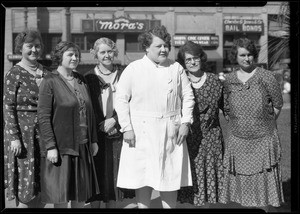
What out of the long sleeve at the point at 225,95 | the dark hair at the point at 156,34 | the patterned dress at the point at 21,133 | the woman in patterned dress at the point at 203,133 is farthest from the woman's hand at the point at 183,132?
the patterned dress at the point at 21,133

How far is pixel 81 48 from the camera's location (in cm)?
484

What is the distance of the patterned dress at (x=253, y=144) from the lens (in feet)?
15.4

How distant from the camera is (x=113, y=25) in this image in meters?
4.89

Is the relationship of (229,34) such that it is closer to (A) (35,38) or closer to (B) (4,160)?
(A) (35,38)

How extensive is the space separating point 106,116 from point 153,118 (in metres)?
0.55

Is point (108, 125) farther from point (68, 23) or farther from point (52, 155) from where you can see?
point (68, 23)

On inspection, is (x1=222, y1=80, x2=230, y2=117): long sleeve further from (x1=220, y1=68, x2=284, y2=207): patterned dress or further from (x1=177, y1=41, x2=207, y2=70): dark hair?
(x1=177, y1=41, x2=207, y2=70): dark hair

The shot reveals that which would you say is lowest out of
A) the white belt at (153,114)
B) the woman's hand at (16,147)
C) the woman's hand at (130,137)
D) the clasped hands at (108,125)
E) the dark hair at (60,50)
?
the woman's hand at (16,147)

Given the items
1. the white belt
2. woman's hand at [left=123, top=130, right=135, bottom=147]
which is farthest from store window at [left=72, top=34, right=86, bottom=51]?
woman's hand at [left=123, top=130, right=135, bottom=147]

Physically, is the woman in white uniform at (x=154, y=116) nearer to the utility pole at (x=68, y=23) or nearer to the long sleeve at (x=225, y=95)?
the long sleeve at (x=225, y=95)

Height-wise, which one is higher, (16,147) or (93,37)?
(93,37)

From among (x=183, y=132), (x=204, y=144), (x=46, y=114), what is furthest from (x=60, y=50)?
(x=204, y=144)

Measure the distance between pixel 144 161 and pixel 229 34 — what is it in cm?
188

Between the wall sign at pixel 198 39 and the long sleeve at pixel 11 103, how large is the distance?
1696 mm
